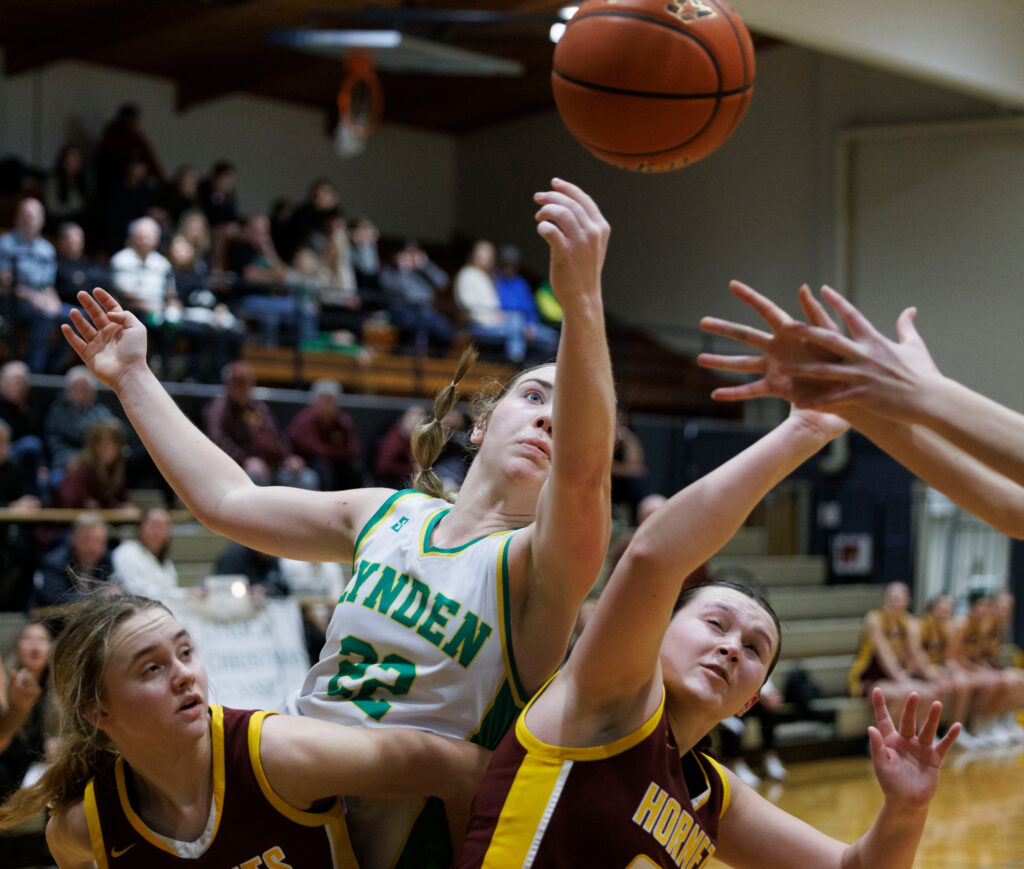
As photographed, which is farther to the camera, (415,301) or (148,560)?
(415,301)

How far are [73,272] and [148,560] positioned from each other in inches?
133

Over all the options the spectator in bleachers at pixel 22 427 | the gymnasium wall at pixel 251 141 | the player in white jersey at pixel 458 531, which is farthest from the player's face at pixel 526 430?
the gymnasium wall at pixel 251 141

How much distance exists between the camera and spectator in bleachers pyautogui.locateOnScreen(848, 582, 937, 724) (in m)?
9.27

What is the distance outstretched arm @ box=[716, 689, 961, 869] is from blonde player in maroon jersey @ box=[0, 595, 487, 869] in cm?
49

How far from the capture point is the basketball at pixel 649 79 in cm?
230

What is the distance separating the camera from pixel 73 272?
893 cm

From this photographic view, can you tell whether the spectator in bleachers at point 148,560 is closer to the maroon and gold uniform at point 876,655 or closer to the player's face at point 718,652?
the player's face at point 718,652

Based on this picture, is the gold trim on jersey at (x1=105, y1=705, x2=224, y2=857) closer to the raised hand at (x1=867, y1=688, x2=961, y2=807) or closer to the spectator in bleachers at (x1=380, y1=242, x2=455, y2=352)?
the raised hand at (x1=867, y1=688, x2=961, y2=807)

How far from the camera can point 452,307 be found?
37.9 ft

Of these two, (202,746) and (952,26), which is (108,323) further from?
(952,26)

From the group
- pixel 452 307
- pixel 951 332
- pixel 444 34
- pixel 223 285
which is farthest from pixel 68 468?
pixel 951 332

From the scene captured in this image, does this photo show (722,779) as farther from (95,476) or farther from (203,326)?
(203,326)

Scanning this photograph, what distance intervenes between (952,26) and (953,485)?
8.88 metres

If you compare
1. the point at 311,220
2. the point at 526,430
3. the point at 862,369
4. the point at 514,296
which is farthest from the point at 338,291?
the point at 862,369
